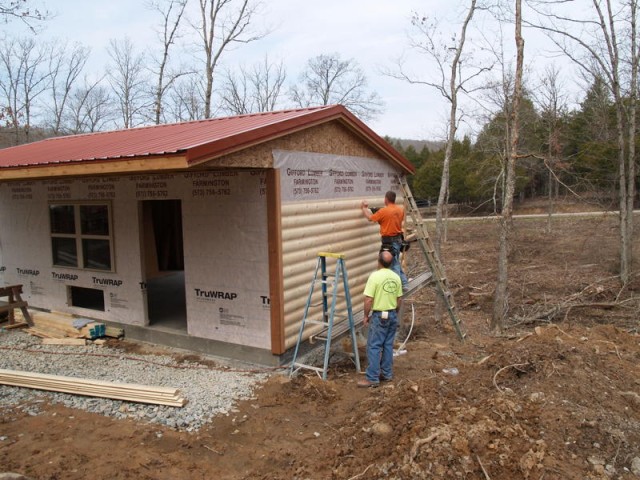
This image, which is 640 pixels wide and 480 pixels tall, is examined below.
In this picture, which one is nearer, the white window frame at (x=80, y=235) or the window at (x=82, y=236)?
the white window frame at (x=80, y=235)

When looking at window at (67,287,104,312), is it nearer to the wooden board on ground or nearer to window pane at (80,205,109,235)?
the wooden board on ground

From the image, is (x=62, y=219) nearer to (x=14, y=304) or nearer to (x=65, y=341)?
(x=14, y=304)

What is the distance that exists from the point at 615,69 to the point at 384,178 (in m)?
9.46

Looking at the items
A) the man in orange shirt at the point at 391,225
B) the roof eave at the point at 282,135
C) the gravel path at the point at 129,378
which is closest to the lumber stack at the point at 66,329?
the gravel path at the point at 129,378

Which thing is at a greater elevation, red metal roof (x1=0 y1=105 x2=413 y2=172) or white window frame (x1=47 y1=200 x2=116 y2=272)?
red metal roof (x1=0 y1=105 x2=413 y2=172)

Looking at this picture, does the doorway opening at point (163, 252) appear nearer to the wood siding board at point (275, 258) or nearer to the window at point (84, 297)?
the window at point (84, 297)

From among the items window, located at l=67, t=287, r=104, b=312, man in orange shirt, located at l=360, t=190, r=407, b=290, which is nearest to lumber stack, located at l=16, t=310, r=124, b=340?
window, located at l=67, t=287, r=104, b=312

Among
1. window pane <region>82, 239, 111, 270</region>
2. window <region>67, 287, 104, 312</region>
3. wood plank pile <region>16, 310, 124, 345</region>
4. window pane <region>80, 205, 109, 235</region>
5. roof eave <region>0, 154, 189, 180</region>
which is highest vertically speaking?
roof eave <region>0, 154, 189, 180</region>

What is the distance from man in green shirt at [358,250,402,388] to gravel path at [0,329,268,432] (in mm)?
1495

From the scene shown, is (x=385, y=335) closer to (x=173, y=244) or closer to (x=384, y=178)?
(x=384, y=178)

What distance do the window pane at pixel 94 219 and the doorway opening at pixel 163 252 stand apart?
1589 mm

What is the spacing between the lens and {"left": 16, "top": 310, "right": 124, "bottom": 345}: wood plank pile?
26.8ft

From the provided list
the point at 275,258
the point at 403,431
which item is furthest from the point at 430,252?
the point at 403,431

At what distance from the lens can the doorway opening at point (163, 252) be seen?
10.6 m
